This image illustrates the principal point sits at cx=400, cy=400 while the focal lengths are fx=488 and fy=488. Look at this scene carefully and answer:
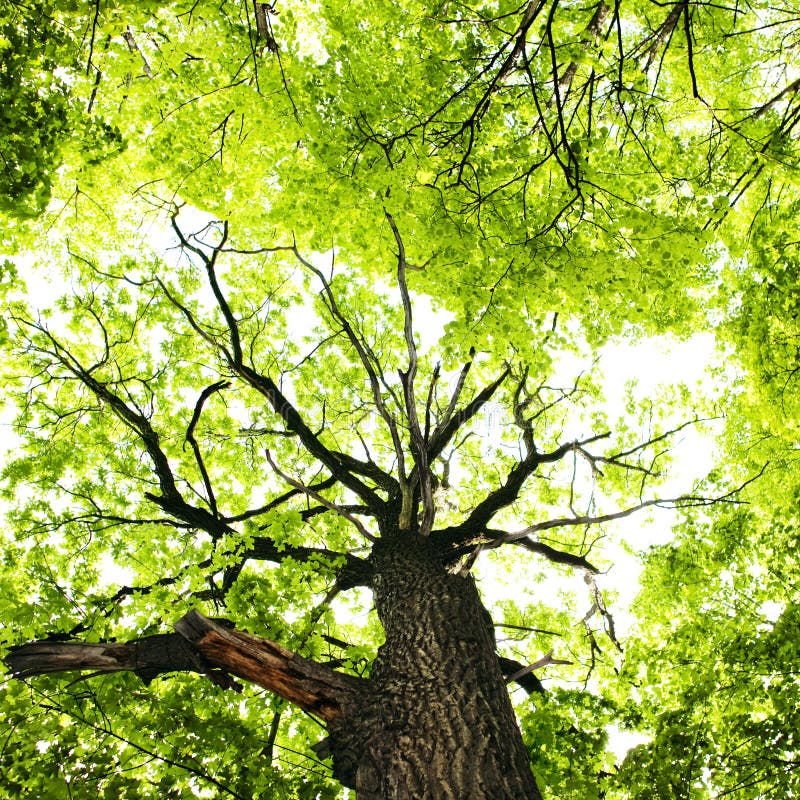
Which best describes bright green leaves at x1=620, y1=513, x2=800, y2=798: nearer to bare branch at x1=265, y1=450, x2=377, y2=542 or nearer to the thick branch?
the thick branch

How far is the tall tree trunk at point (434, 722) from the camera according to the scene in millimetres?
2684

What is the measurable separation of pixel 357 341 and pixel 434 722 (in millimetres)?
2881

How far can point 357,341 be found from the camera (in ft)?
14.1

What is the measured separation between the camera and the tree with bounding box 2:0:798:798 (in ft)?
9.75

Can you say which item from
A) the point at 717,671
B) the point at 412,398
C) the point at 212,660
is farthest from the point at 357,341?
the point at 717,671

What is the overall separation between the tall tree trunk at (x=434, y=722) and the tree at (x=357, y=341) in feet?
0.07

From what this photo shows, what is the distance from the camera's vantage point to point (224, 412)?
26.2ft

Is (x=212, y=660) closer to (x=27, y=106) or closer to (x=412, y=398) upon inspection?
(x=412, y=398)

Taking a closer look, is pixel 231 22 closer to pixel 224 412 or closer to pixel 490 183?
pixel 490 183

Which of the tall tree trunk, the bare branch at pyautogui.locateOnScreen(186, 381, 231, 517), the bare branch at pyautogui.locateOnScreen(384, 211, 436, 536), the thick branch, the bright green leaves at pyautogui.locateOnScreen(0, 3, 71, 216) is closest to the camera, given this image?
the tall tree trunk

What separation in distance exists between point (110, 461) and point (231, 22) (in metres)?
5.73

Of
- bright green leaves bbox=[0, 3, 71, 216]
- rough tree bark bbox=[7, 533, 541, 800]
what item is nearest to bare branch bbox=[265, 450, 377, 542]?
rough tree bark bbox=[7, 533, 541, 800]

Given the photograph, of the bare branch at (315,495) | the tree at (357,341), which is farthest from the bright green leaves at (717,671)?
the bare branch at (315,495)

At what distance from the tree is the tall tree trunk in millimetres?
21
